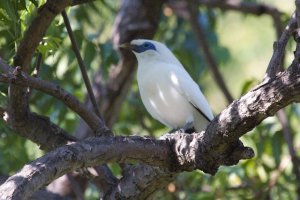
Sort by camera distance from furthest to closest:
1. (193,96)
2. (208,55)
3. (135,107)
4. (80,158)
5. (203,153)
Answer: (135,107)
(208,55)
(193,96)
(203,153)
(80,158)

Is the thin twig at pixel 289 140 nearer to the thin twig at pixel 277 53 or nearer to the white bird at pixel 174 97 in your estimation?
the white bird at pixel 174 97

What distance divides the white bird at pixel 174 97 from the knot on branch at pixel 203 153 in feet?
4.07

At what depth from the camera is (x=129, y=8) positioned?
18.4ft

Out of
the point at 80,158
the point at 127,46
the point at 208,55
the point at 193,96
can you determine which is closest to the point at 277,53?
the point at 80,158

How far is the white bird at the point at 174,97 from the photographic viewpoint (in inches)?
182

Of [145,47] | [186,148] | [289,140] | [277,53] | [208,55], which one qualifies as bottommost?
[289,140]

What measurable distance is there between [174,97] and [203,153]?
61.2 inches

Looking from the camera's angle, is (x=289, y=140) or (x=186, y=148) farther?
(x=289, y=140)

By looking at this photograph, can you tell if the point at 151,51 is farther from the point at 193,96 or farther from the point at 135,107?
the point at 135,107

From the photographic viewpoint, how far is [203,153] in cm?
310

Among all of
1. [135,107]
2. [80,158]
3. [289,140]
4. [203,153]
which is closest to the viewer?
[80,158]

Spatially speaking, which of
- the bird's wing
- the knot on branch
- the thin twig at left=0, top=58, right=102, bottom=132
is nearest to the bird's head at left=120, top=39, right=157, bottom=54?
the bird's wing

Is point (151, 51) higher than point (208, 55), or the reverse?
point (151, 51)

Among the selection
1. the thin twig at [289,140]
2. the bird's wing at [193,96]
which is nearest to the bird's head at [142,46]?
the bird's wing at [193,96]
